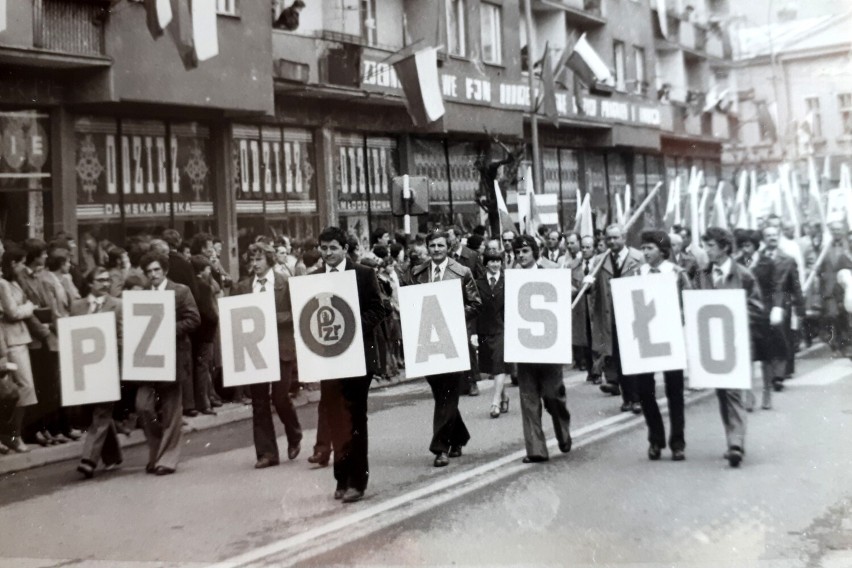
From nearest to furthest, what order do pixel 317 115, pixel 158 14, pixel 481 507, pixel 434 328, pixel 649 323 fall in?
pixel 481 507, pixel 649 323, pixel 434 328, pixel 158 14, pixel 317 115

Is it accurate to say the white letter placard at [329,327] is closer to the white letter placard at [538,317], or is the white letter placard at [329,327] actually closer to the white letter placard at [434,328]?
the white letter placard at [434,328]

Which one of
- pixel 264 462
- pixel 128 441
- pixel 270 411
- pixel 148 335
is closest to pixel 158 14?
pixel 128 441

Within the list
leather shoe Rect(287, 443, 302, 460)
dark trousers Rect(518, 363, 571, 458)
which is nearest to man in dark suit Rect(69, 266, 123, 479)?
leather shoe Rect(287, 443, 302, 460)

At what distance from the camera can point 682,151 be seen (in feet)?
73.1

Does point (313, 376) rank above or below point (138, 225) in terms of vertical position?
below

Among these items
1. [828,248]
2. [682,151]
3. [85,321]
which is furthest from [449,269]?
[682,151]

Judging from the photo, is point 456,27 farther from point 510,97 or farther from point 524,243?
point 524,243

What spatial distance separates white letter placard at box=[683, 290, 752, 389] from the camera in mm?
7820

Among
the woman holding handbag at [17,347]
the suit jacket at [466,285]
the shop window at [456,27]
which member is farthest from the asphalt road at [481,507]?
the shop window at [456,27]

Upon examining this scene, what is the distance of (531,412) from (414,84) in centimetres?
932

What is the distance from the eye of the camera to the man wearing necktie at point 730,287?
26.2 feet

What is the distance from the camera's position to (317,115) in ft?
59.6

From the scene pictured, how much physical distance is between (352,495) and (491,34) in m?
15.9

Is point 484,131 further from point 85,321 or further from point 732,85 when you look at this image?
point 85,321
